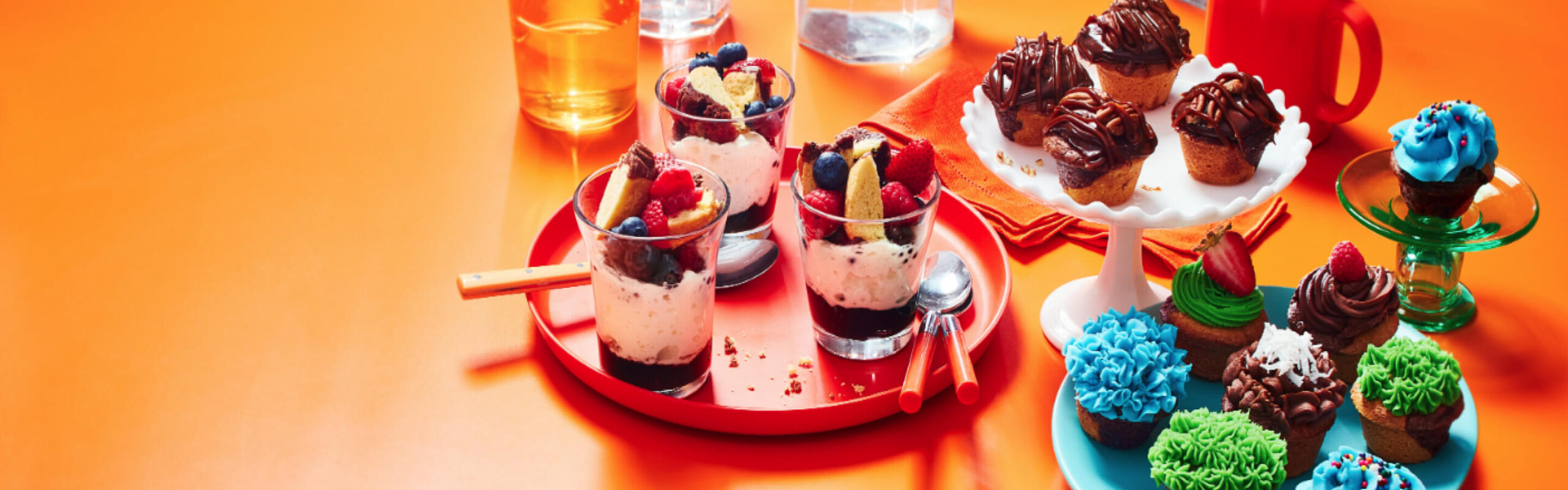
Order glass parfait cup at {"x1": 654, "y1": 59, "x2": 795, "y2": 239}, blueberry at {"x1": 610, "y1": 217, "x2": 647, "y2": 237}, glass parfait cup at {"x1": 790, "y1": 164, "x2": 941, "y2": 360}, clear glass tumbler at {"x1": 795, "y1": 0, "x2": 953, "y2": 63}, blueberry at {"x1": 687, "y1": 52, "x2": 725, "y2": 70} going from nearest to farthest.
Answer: blueberry at {"x1": 610, "y1": 217, "x2": 647, "y2": 237} < glass parfait cup at {"x1": 790, "y1": 164, "x2": 941, "y2": 360} < glass parfait cup at {"x1": 654, "y1": 59, "x2": 795, "y2": 239} < blueberry at {"x1": 687, "y1": 52, "x2": 725, "y2": 70} < clear glass tumbler at {"x1": 795, "y1": 0, "x2": 953, "y2": 63}

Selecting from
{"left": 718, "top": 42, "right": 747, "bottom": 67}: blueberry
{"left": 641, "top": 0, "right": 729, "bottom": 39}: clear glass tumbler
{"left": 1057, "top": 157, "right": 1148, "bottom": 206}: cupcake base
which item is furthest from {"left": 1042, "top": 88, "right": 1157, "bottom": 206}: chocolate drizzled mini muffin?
{"left": 641, "top": 0, "right": 729, "bottom": 39}: clear glass tumbler

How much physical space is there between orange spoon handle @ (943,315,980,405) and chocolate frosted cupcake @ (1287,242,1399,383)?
0.39 m

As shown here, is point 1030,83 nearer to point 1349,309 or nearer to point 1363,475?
point 1349,309

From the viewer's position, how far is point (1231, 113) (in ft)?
4.89

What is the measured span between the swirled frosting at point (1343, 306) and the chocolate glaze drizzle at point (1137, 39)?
0.39 meters

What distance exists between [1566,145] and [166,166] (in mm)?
2239

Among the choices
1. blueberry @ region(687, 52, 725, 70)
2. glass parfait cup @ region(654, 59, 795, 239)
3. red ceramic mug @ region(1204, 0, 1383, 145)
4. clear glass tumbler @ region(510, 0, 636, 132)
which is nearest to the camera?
glass parfait cup @ region(654, 59, 795, 239)

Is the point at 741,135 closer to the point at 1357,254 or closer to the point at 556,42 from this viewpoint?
the point at 556,42

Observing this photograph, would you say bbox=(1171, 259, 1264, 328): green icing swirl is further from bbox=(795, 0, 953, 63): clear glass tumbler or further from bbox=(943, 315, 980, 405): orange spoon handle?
bbox=(795, 0, 953, 63): clear glass tumbler

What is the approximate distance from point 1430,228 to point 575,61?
1248 millimetres

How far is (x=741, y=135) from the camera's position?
1622mm

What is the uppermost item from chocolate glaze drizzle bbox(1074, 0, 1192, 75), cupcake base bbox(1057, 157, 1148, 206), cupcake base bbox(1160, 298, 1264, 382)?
chocolate glaze drizzle bbox(1074, 0, 1192, 75)

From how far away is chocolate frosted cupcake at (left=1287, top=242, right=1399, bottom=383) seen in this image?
140 cm

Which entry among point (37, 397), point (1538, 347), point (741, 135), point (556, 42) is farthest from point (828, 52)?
point (37, 397)
